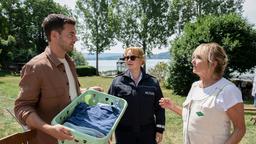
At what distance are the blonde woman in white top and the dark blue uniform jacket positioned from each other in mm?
1172

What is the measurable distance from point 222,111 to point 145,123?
62.2 inches

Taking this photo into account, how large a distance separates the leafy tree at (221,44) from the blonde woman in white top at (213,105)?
13.4 meters

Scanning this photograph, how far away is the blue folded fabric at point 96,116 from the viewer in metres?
2.95

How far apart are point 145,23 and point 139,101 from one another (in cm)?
4316

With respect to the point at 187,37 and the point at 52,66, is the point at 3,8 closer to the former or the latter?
the point at 187,37

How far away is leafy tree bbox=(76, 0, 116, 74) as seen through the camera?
51.3 m

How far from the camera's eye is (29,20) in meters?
61.2

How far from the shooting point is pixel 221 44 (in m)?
16.7

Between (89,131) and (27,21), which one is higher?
(27,21)

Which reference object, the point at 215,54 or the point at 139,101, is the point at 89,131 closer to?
the point at 215,54

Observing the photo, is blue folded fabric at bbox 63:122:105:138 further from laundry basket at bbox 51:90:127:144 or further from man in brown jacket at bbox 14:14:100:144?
man in brown jacket at bbox 14:14:100:144

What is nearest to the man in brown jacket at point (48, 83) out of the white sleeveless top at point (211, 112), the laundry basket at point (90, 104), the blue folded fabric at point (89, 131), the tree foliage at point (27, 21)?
the laundry basket at point (90, 104)

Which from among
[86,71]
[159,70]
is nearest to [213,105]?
[159,70]

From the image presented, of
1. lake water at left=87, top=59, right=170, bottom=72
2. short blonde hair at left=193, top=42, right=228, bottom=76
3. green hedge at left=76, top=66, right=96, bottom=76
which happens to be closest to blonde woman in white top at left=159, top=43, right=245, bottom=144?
short blonde hair at left=193, top=42, right=228, bottom=76
